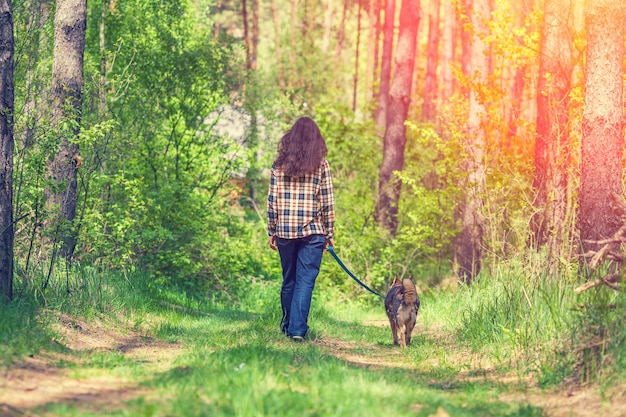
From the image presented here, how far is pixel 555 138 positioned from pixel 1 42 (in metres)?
7.66

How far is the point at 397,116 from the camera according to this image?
724 inches

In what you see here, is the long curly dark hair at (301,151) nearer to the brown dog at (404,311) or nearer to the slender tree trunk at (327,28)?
the brown dog at (404,311)

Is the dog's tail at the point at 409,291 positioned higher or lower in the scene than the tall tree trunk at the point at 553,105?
lower

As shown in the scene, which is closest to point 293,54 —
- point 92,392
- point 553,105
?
point 553,105

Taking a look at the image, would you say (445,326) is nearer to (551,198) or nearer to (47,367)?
(551,198)

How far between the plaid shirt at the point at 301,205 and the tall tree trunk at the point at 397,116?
923 cm

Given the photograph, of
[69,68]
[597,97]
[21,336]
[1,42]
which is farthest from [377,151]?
[21,336]

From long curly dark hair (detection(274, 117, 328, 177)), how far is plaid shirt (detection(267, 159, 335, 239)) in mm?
132

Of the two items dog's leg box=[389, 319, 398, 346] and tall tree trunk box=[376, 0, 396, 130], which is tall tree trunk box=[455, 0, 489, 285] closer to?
dog's leg box=[389, 319, 398, 346]

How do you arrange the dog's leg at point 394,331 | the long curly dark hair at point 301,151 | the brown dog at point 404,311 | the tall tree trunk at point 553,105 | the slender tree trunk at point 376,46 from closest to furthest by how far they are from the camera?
1. the long curly dark hair at point 301,151
2. the brown dog at point 404,311
3. the dog's leg at point 394,331
4. the tall tree trunk at point 553,105
5. the slender tree trunk at point 376,46

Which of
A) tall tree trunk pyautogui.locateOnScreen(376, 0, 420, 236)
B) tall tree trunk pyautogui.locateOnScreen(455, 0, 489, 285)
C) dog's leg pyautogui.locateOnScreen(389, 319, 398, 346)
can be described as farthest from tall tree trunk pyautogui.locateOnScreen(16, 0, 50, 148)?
tall tree trunk pyautogui.locateOnScreen(376, 0, 420, 236)

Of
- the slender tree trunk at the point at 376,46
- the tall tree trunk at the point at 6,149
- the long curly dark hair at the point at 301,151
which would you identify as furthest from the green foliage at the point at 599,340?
the slender tree trunk at the point at 376,46

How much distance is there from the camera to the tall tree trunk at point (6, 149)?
27.1 ft

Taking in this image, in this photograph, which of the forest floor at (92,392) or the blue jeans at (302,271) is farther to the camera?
the blue jeans at (302,271)
